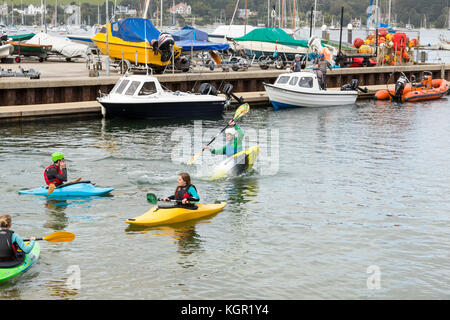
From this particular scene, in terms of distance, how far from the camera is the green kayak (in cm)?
1248

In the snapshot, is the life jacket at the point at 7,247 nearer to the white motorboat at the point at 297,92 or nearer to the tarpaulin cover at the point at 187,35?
the white motorboat at the point at 297,92

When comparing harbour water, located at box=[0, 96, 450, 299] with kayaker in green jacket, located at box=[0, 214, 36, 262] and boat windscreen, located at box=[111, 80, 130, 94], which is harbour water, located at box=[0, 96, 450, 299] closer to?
kayaker in green jacket, located at box=[0, 214, 36, 262]

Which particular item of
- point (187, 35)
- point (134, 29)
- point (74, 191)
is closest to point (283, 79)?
→ point (134, 29)

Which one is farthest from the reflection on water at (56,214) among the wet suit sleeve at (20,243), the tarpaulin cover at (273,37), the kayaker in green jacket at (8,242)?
the tarpaulin cover at (273,37)

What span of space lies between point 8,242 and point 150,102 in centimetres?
2033

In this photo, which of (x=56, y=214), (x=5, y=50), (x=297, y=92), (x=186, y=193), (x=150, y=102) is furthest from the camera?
(x=5, y=50)

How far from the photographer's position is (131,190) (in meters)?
19.8

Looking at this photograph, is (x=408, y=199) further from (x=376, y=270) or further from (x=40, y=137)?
(x=40, y=137)

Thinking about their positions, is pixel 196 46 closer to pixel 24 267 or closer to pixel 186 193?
pixel 186 193

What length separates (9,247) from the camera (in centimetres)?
1243

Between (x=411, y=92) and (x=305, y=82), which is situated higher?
(x=305, y=82)

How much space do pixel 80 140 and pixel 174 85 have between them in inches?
457
